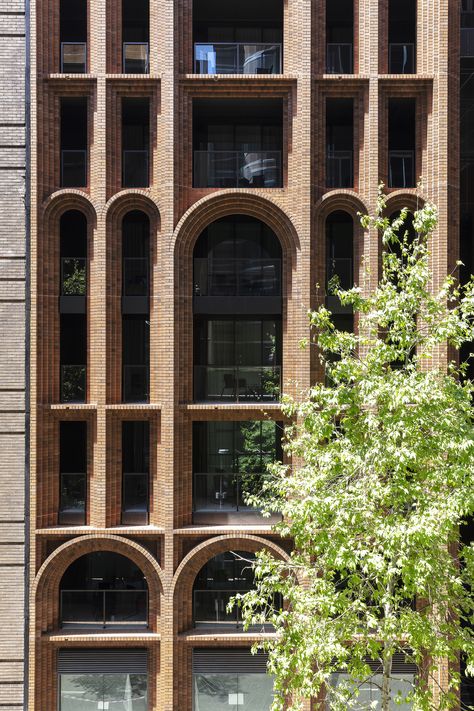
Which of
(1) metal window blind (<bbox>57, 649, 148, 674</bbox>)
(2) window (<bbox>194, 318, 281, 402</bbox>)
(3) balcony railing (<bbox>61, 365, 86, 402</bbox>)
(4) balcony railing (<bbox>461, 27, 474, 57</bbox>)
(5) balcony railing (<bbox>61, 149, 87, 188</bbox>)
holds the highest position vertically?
(4) balcony railing (<bbox>461, 27, 474, 57</bbox>)

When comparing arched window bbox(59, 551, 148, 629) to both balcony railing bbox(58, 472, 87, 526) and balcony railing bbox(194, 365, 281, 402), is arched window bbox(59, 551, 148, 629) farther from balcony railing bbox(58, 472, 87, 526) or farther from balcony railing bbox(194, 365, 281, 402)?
balcony railing bbox(194, 365, 281, 402)

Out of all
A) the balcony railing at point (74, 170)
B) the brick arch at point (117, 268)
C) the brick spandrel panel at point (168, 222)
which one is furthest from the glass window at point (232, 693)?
the balcony railing at point (74, 170)

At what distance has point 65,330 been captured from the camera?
47.5ft

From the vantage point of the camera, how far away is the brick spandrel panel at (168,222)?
43.1 feet

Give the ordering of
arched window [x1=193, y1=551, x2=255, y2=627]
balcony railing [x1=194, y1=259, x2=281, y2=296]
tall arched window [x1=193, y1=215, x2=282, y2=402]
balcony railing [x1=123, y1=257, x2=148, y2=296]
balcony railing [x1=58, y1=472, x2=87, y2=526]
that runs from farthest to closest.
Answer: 1. balcony railing [x1=194, y1=259, x2=281, y2=296]
2. balcony railing [x1=123, y1=257, x2=148, y2=296]
3. tall arched window [x1=193, y1=215, x2=282, y2=402]
4. balcony railing [x1=58, y1=472, x2=87, y2=526]
5. arched window [x1=193, y1=551, x2=255, y2=627]

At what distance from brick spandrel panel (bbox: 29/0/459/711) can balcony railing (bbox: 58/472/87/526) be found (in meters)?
0.21

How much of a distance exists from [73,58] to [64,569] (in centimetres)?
1305

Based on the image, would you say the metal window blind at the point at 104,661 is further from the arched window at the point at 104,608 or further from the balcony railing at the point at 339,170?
the balcony railing at the point at 339,170

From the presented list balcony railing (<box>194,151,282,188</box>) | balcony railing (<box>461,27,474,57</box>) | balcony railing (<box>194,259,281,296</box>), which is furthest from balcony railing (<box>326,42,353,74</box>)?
balcony railing (<box>194,259,281,296</box>)

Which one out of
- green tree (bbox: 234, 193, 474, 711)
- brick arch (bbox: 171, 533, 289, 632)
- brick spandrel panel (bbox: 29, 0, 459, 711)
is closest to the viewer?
green tree (bbox: 234, 193, 474, 711)

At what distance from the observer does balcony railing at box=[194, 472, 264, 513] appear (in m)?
13.6

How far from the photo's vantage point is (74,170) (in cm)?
1374

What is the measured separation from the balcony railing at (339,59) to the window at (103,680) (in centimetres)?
1564

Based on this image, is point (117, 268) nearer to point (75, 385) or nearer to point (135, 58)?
point (75, 385)
